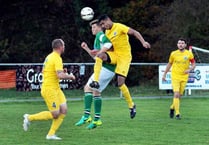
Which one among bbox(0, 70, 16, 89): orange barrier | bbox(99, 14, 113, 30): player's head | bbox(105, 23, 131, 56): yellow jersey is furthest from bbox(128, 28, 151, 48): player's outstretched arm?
bbox(0, 70, 16, 89): orange barrier

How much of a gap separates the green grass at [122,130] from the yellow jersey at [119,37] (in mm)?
1772

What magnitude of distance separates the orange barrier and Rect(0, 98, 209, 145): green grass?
21.9 ft

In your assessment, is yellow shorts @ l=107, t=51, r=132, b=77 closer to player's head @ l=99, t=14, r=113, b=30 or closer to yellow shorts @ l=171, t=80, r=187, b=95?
player's head @ l=99, t=14, r=113, b=30

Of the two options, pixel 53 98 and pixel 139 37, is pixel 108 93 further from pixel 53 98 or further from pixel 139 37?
pixel 53 98

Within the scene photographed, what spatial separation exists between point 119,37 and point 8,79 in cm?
1374

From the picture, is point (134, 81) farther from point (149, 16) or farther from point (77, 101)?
point (77, 101)

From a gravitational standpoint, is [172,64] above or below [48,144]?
above

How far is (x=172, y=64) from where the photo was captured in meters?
19.5

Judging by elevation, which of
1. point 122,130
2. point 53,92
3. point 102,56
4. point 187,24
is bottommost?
point 122,130

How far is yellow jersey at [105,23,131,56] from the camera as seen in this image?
15.8m

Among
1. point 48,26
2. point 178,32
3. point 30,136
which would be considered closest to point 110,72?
point 30,136

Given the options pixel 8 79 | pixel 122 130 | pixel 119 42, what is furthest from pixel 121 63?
pixel 8 79

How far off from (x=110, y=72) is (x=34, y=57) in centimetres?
3029

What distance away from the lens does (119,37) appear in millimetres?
15844
